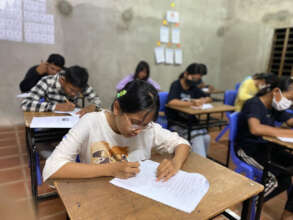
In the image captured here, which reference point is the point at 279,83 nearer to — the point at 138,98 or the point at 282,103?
the point at 282,103

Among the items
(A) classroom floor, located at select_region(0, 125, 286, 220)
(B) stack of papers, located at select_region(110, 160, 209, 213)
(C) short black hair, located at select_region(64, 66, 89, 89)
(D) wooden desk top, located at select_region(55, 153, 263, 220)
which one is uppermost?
(C) short black hair, located at select_region(64, 66, 89, 89)

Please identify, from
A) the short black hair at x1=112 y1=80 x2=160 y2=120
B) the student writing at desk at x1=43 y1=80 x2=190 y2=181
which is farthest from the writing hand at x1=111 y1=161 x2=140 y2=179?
the short black hair at x1=112 y1=80 x2=160 y2=120

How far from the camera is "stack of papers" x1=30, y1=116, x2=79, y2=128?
1476 millimetres

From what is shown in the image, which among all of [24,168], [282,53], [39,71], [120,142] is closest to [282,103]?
[120,142]

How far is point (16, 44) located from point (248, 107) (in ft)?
11.0

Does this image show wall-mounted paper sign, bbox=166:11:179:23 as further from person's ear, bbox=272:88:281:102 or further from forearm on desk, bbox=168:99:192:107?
person's ear, bbox=272:88:281:102

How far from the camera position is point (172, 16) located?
4645 millimetres

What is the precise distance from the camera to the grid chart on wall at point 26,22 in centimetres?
323

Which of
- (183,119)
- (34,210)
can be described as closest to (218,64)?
(183,119)

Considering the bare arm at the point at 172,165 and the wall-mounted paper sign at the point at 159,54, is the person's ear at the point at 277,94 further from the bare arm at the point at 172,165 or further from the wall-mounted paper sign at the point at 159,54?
the wall-mounted paper sign at the point at 159,54

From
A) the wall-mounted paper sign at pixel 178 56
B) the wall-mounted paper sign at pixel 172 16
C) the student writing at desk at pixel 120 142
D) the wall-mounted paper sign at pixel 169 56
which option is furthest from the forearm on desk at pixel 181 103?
Answer: the wall-mounted paper sign at pixel 172 16

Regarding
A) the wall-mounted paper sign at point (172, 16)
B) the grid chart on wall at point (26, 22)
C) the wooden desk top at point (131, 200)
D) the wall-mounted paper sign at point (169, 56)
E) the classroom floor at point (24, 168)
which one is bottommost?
the classroom floor at point (24, 168)

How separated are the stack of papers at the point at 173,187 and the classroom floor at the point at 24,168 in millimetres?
381

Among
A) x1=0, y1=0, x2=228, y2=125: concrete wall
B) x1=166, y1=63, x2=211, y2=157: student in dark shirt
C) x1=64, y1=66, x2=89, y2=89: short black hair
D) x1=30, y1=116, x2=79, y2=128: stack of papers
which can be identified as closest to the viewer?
x1=30, y1=116, x2=79, y2=128: stack of papers
